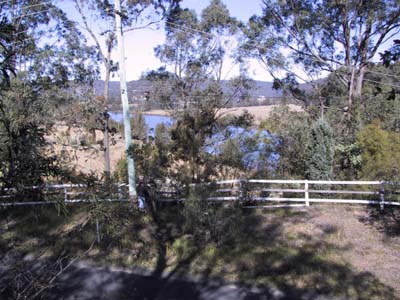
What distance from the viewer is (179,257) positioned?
26.4 ft

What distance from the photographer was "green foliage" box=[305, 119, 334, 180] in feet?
42.5

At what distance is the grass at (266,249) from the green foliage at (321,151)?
238 cm

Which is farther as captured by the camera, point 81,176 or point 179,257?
point 179,257

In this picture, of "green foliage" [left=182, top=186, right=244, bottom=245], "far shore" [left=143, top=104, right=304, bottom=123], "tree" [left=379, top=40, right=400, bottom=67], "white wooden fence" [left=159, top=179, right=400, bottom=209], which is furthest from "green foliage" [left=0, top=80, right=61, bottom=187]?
"far shore" [left=143, top=104, right=304, bottom=123]

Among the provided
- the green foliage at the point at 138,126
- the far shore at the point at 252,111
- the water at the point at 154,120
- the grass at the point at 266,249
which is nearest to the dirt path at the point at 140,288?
the grass at the point at 266,249

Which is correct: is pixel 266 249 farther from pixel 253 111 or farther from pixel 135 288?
pixel 253 111

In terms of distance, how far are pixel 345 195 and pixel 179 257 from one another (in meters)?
6.95

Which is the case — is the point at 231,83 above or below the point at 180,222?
above

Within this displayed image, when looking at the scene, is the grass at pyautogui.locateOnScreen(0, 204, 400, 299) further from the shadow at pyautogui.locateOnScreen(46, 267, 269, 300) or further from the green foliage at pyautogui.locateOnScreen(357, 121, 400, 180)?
the green foliage at pyautogui.locateOnScreen(357, 121, 400, 180)

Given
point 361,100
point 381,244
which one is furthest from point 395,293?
point 361,100

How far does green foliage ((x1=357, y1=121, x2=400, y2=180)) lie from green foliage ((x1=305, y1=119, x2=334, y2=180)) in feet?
5.39

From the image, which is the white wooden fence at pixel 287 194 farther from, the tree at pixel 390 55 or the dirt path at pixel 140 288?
the tree at pixel 390 55

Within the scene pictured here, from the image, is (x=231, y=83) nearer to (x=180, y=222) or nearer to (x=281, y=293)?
(x=180, y=222)

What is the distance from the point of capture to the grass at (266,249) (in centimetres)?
674
